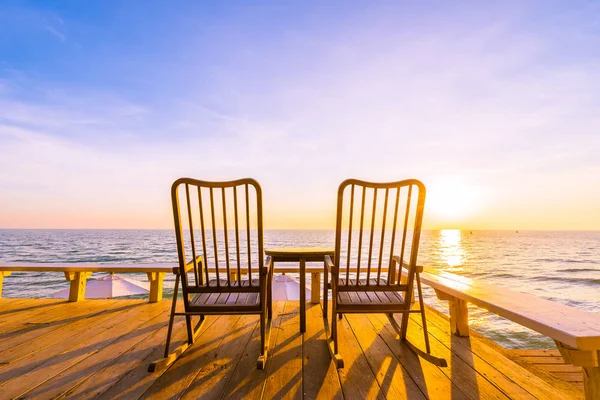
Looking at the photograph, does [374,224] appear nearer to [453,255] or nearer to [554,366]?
[554,366]

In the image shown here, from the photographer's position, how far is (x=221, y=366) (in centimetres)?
175

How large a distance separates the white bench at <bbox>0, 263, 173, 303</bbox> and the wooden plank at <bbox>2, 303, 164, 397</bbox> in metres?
0.40

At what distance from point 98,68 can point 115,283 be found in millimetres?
5288

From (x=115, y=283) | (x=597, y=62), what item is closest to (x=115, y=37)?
(x=115, y=283)

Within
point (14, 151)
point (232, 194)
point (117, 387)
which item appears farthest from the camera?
point (14, 151)

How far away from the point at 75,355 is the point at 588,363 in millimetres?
3017

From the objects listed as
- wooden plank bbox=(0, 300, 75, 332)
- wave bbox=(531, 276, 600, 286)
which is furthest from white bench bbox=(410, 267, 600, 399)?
wave bbox=(531, 276, 600, 286)

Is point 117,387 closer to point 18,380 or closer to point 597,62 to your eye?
point 18,380

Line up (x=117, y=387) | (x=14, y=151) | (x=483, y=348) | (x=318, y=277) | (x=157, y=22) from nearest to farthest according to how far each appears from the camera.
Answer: (x=117, y=387)
(x=483, y=348)
(x=318, y=277)
(x=157, y=22)
(x=14, y=151)

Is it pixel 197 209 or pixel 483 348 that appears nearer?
pixel 197 209

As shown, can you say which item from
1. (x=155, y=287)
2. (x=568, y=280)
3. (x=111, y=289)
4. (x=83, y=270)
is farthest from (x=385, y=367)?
(x=568, y=280)

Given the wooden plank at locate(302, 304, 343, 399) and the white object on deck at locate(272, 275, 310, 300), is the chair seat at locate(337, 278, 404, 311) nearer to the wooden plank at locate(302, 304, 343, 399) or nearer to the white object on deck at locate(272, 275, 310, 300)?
the wooden plank at locate(302, 304, 343, 399)

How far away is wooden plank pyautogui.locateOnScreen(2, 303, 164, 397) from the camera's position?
1518 millimetres

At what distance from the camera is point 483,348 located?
2.05 metres
